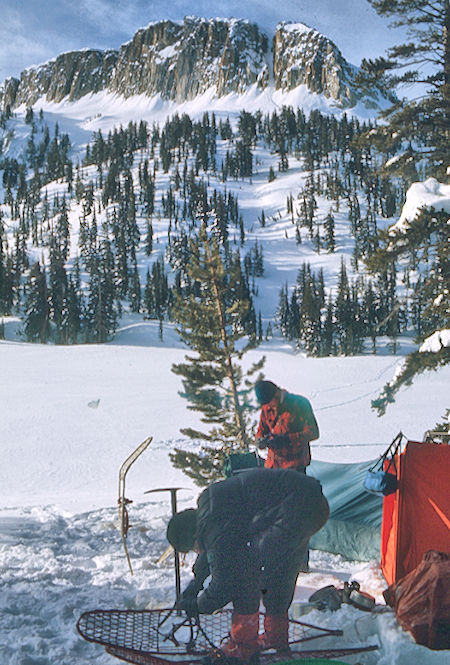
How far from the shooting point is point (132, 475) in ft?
50.4

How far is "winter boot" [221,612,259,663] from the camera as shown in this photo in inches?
→ 134

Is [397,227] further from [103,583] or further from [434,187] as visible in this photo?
[103,583]

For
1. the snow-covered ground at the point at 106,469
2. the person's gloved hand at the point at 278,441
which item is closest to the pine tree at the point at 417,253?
the snow-covered ground at the point at 106,469

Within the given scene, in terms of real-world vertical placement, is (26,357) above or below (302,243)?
below

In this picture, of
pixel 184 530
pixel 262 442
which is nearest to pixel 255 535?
pixel 184 530

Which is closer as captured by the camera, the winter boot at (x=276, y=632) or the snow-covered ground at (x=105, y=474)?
the winter boot at (x=276, y=632)

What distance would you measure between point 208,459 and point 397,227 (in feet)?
27.4

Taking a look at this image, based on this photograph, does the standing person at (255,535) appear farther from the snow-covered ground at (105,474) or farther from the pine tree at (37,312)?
the pine tree at (37,312)

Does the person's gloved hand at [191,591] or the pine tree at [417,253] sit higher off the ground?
the pine tree at [417,253]

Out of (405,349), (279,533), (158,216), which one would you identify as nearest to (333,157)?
(158,216)

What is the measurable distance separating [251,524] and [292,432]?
8.34ft

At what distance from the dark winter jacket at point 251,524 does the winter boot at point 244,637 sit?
9.7 inches

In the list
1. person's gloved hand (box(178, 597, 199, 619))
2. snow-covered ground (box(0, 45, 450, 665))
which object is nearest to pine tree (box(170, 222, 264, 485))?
snow-covered ground (box(0, 45, 450, 665))

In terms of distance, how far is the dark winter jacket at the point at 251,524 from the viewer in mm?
3223
